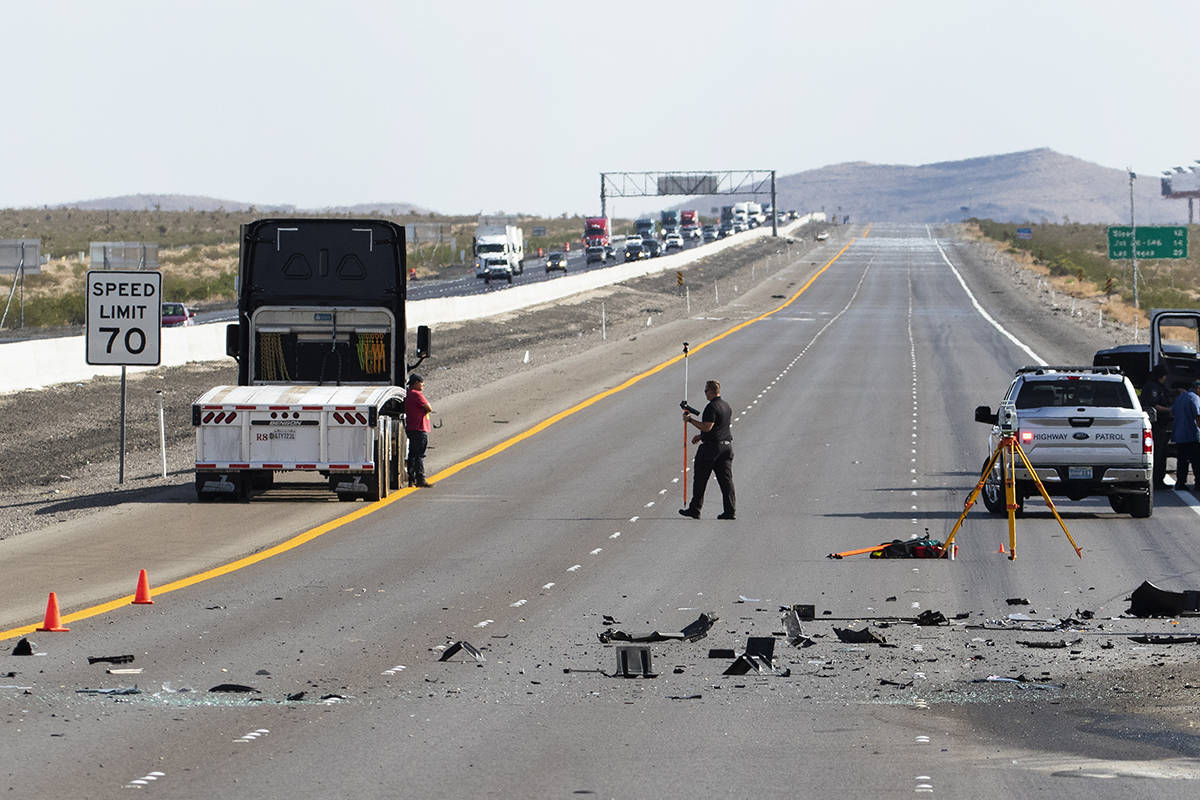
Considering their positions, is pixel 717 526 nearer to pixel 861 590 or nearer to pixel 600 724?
pixel 861 590

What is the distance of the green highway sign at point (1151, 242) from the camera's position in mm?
81000

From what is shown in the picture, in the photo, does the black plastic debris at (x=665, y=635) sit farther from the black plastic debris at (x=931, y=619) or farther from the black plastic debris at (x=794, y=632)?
the black plastic debris at (x=931, y=619)

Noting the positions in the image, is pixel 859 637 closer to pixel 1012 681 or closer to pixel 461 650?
pixel 1012 681

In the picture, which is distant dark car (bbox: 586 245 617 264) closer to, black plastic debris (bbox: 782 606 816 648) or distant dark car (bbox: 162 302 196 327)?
distant dark car (bbox: 162 302 196 327)

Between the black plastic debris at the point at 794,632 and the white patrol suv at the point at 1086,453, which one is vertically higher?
the white patrol suv at the point at 1086,453

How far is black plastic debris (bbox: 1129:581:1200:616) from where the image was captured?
1557 centimetres

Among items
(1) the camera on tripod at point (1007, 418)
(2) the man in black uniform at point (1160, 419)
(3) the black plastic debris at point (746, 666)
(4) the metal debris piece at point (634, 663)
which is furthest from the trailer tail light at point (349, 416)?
(2) the man in black uniform at point (1160, 419)

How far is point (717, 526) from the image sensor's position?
22.9 m

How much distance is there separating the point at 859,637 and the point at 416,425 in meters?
12.8

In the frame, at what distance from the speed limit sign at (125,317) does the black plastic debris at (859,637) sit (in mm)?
14178

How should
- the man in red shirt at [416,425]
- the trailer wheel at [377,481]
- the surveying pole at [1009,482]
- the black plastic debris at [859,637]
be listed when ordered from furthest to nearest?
1. the man in red shirt at [416,425]
2. the trailer wheel at [377,481]
3. the surveying pole at [1009,482]
4. the black plastic debris at [859,637]

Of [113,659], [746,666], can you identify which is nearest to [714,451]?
[746,666]

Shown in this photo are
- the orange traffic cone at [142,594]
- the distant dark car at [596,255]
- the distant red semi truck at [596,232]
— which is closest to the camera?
the orange traffic cone at [142,594]

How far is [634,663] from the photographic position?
1305 cm
